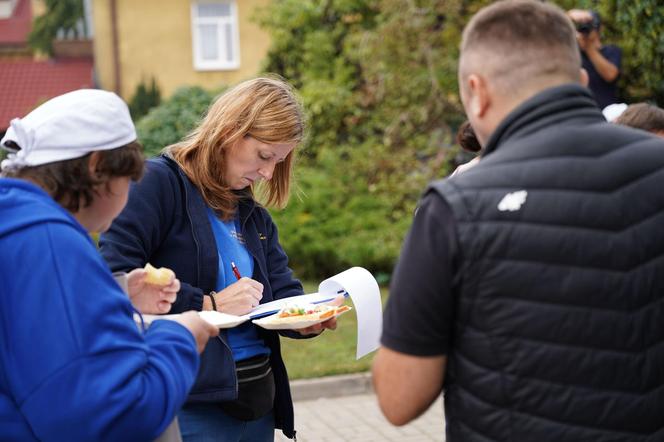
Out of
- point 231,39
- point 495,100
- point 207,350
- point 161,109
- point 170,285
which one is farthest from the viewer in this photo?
point 231,39

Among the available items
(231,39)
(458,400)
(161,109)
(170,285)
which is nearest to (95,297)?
(170,285)

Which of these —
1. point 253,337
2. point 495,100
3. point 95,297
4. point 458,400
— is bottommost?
point 253,337

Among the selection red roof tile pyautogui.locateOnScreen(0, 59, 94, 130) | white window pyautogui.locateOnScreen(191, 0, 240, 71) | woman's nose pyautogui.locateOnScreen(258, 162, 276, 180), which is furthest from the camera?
white window pyautogui.locateOnScreen(191, 0, 240, 71)

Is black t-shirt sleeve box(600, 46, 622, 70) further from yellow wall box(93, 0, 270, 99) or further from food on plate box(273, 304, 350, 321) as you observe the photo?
yellow wall box(93, 0, 270, 99)

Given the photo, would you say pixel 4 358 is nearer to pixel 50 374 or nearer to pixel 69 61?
pixel 50 374

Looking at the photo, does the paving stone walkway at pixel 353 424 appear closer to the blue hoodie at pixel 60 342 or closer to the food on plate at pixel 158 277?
the food on plate at pixel 158 277

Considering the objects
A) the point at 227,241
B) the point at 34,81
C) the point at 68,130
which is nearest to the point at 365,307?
the point at 227,241

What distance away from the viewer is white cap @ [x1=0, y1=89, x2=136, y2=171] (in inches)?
79.7

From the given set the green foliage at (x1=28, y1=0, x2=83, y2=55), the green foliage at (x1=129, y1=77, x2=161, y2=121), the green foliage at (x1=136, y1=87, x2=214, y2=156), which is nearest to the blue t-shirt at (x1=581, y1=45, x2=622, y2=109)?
the green foliage at (x1=136, y1=87, x2=214, y2=156)

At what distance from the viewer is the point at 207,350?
117 inches

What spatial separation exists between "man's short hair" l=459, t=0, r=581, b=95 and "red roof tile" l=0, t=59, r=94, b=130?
22202 millimetres

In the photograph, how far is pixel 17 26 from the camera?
90.6 ft

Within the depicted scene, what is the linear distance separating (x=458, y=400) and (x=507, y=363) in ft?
0.57

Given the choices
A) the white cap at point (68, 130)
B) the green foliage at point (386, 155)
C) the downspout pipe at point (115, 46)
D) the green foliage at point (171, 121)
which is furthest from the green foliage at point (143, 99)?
the white cap at point (68, 130)
